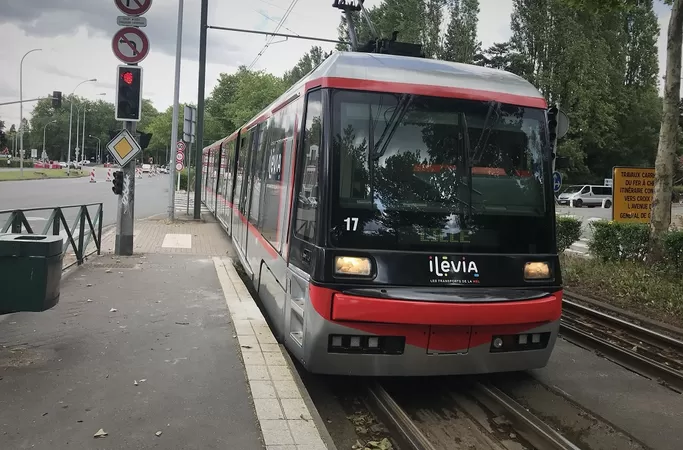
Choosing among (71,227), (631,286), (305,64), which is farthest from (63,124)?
(631,286)

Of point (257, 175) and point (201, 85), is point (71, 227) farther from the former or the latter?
point (201, 85)

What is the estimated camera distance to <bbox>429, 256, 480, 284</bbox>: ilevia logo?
4438mm

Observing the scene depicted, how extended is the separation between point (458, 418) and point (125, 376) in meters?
2.66

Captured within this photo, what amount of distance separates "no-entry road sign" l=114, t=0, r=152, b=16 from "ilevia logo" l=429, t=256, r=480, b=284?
8679 mm

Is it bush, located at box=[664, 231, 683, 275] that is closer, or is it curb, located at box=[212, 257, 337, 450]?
curb, located at box=[212, 257, 337, 450]

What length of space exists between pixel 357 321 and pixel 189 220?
53.7 ft

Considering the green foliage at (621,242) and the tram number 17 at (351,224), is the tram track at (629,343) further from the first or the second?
the tram number 17 at (351,224)

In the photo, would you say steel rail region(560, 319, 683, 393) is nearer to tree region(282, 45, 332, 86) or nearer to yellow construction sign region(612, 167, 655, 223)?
yellow construction sign region(612, 167, 655, 223)

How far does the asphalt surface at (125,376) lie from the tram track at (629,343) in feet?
14.0

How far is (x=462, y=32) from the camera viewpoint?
42.5 m

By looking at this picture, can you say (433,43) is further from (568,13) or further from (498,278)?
(498,278)

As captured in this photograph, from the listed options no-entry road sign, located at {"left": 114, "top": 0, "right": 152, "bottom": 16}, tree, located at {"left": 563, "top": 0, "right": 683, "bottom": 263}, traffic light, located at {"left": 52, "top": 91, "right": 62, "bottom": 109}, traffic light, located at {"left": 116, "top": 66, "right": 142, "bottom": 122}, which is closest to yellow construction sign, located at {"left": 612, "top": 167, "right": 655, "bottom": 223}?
tree, located at {"left": 563, "top": 0, "right": 683, "bottom": 263}

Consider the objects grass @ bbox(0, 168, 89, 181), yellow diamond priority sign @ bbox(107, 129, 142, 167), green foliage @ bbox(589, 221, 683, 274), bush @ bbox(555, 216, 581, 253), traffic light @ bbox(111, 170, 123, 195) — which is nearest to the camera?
yellow diamond priority sign @ bbox(107, 129, 142, 167)

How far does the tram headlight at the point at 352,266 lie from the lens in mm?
4320
